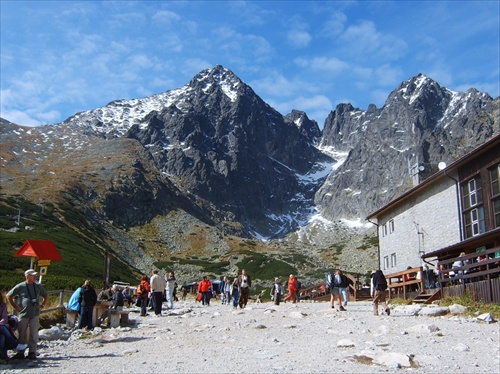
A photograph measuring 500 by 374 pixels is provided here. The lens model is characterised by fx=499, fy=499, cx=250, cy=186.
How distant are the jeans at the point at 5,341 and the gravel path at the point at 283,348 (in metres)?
0.27

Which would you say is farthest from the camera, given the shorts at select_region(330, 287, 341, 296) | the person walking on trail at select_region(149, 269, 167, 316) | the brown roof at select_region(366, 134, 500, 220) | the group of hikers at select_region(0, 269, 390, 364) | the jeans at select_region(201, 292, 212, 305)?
the jeans at select_region(201, 292, 212, 305)

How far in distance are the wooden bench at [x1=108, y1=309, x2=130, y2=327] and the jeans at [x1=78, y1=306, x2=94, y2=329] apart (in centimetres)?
108

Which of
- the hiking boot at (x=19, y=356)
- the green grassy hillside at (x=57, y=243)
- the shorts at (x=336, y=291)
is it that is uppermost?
the green grassy hillside at (x=57, y=243)

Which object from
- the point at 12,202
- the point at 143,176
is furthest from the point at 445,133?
the point at 12,202

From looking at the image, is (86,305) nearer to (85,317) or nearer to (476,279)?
(85,317)

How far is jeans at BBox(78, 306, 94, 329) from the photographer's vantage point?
52.7 feet

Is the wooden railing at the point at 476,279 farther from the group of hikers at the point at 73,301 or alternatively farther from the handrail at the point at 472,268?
the group of hikers at the point at 73,301

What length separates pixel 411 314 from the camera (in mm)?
17641

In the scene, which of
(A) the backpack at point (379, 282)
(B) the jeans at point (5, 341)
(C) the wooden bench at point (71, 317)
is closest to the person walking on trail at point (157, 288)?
(C) the wooden bench at point (71, 317)

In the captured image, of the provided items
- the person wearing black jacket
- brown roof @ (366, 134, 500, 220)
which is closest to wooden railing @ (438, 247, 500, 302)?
brown roof @ (366, 134, 500, 220)

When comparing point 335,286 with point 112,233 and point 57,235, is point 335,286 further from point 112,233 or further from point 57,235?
point 112,233

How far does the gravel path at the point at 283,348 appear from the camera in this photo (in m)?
9.13

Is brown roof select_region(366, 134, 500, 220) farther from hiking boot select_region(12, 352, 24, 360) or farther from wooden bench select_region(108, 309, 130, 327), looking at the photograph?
hiking boot select_region(12, 352, 24, 360)

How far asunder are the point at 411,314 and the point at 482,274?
121 inches
